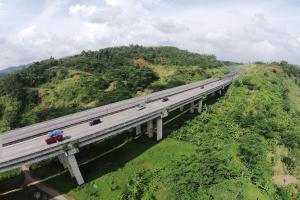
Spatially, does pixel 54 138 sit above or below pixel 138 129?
above

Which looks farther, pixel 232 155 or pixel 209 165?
pixel 232 155

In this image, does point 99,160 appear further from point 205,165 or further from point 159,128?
point 205,165

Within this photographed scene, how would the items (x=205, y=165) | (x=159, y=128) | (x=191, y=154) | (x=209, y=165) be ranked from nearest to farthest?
(x=209, y=165) → (x=205, y=165) → (x=191, y=154) → (x=159, y=128)

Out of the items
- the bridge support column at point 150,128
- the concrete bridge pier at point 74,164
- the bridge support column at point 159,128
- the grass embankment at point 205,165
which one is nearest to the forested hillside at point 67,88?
Result: the bridge support column at point 150,128

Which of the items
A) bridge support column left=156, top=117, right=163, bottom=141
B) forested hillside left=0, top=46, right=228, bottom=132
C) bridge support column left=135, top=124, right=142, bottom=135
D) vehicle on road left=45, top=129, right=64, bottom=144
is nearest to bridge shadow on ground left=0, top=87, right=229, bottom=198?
bridge support column left=135, top=124, right=142, bottom=135

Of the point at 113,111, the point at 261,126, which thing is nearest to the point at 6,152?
the point at 113,111

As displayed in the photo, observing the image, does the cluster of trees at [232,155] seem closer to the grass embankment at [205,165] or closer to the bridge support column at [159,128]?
the grass embankment at [205,165]

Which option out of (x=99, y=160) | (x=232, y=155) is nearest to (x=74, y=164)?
(x=99, y=160)

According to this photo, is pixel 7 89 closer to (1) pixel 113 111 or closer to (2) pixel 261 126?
(1) pixel 113 111
